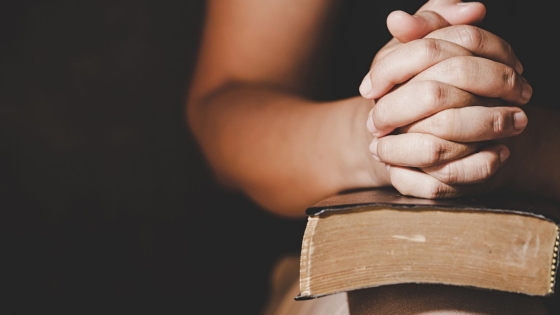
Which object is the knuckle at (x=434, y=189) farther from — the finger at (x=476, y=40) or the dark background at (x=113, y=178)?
the dark background at (x=113, y=178)

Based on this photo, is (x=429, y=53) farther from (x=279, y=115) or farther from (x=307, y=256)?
(x=279, y=115)

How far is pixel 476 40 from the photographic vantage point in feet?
1.55

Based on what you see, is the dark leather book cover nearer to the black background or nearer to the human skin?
the human skin

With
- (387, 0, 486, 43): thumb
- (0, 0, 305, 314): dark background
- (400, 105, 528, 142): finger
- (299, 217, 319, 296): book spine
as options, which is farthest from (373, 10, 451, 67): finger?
(0, 0, 305, 314): dark background

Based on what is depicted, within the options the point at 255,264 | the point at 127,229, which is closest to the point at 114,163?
the point at 127,229

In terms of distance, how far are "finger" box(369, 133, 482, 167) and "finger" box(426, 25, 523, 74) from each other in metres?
0.10

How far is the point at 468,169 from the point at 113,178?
1.05 metres

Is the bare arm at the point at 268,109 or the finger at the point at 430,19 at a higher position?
the finger at the point at 430,19

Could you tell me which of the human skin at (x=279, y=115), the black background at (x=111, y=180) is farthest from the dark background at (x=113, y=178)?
the human skin at (x=279, y=115)

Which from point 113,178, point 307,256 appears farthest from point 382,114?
point 113,178

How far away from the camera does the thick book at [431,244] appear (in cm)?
40

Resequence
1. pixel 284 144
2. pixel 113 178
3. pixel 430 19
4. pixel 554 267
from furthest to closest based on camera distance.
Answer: pixel 113 178
pixel 284 144
pixel 430 19
pixel 554 267

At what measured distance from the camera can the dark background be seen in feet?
4.03

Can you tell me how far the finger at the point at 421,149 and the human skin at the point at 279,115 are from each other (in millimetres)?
88
